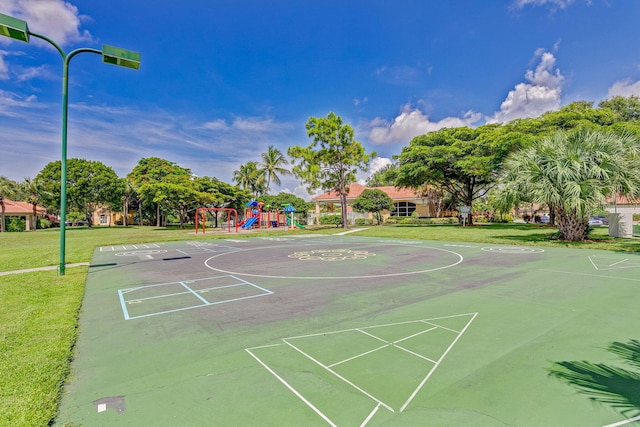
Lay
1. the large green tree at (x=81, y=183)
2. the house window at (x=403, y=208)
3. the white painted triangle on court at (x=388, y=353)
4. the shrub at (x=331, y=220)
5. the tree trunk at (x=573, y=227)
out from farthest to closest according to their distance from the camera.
Result: the house window at (x=403, y=208)
the shrub at (x=331, y=220)
the large green tree at (x=81, y=183)
the tree trunk at (x=573, y=227)
the white painted triangle on court at (x=388, y=353)

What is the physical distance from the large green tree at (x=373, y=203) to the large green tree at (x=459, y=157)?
6.65 meters

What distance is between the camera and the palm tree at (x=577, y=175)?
643 inches

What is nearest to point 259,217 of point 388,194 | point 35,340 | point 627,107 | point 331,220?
point 331,220

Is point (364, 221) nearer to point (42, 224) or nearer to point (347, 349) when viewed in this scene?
point (347, 349)

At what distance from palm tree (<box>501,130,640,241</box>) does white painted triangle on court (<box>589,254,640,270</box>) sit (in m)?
3.69

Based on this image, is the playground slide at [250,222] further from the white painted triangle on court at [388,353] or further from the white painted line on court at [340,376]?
the white painted line on court at [340,376]

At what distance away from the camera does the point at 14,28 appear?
8.00 m

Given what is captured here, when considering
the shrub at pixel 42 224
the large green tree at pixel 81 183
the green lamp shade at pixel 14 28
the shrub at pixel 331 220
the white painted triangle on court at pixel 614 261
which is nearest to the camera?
the green lamp shade at pixel 14 28

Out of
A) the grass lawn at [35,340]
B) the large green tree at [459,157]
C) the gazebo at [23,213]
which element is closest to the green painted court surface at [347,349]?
the grass lawn at [35,340]

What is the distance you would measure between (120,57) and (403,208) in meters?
42.9

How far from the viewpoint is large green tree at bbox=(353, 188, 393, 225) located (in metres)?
40.1

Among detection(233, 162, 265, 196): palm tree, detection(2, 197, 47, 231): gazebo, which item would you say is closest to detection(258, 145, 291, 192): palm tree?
detection(233, 162, 265, 196): palm tree

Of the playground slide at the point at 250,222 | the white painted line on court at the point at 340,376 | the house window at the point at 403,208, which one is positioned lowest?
the white painted line on court at the point at 340,376

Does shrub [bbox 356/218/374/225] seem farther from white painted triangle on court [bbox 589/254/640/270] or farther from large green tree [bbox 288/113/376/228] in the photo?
white painted triangle on court [bbox 589/254/640/270]
